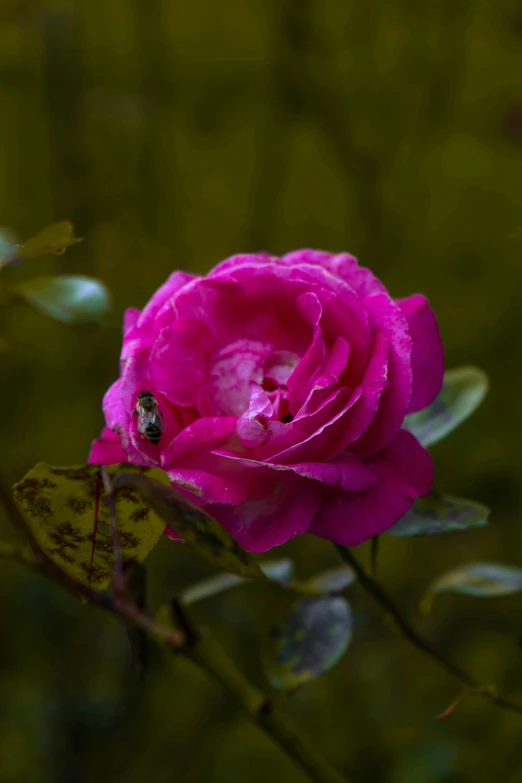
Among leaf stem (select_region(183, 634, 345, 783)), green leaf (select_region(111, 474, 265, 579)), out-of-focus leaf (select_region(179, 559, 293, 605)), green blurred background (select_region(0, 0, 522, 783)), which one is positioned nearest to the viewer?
green leaf (select_region(111, 474, 265, 579))

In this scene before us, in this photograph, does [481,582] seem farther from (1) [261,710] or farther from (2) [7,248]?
(2) [7,248]

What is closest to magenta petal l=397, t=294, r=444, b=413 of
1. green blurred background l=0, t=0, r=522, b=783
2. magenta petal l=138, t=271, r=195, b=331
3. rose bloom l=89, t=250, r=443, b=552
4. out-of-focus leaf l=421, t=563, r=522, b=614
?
rose bloom l=89, t=250, r=443, b=552

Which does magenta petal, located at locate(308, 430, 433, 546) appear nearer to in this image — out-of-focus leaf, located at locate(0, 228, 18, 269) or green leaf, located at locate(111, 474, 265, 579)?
green leaf, located at locate(111, 474, 265, 579)

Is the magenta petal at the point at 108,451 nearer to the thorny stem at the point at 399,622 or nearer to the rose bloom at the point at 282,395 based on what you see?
the rose bloom at the point at 282,395

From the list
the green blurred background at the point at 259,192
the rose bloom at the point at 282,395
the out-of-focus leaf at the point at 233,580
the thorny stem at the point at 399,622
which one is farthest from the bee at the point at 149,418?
the green blurred background at the point at 259,192

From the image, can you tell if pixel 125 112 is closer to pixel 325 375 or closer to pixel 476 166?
pixel 476 166

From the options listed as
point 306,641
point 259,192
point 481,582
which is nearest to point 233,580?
point 306,641
